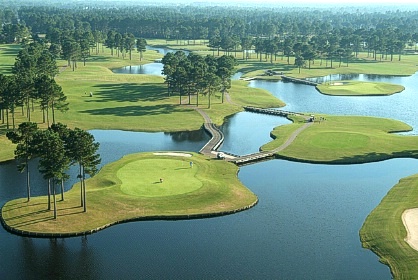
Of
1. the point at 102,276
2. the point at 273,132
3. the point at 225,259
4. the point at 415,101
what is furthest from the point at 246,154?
the point at 415,101

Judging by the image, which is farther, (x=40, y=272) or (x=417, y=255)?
(x=417, y=255)

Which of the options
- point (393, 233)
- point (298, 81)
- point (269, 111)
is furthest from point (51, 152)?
point (298, 81)

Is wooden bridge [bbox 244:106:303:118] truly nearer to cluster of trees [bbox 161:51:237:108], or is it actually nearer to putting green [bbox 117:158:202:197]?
cluster of trees [bbox 161:51:237:108]

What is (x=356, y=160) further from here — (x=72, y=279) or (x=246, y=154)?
(x=72, y=279)

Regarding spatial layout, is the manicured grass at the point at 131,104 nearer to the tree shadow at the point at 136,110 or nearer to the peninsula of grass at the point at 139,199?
the tree shadow at the point at 136,110

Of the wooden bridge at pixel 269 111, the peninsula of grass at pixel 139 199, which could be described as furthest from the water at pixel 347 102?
the peninsula of grass at pixel 139 199

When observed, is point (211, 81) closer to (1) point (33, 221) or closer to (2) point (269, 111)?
(2) point (269, 111)

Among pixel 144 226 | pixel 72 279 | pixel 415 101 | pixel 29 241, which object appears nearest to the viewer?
pixel 72 279
